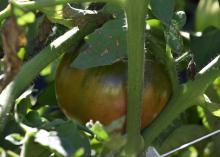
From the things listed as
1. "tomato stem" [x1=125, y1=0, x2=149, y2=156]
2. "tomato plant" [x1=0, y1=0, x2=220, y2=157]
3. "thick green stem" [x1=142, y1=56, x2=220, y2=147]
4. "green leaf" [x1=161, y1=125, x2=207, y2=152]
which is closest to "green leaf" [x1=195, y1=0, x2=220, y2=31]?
"green leaf" [x1=161, y1=125, x2=207, y2=152]

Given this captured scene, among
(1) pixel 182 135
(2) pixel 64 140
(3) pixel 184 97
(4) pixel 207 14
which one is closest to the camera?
(2) pixel 64 140

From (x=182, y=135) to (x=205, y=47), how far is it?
242mm

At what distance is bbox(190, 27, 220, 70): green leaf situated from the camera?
1109 millimetres

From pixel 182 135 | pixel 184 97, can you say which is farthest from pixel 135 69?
pixel 182 135

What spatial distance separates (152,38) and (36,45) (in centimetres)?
20

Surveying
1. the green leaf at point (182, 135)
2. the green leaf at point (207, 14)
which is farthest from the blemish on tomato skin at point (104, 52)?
the green leaf at point (207, 14)

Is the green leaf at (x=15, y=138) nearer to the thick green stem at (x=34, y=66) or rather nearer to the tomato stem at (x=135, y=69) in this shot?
the thick green stem at (x=34, y=66)

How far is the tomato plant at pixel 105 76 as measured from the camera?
84cm

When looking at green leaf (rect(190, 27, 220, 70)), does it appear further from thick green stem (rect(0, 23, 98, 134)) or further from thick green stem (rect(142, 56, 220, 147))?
thick green stem (rect(0, 23, 98, 134))

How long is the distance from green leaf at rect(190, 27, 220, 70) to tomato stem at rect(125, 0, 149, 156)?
0.22 meters

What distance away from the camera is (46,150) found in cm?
87

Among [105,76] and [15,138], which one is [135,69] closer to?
[105,76]

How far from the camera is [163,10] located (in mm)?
897

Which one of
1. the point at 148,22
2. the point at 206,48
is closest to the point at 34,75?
the point at 148,22
